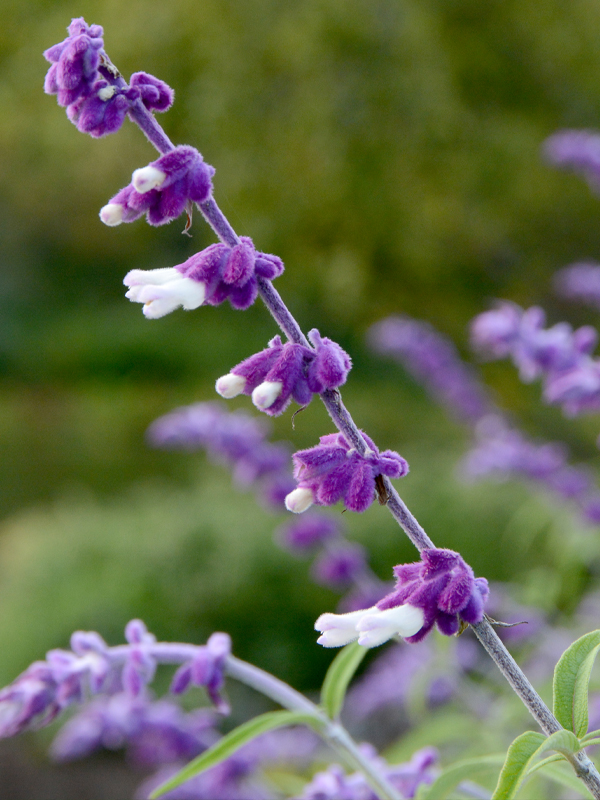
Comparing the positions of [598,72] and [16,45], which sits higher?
[16,45]

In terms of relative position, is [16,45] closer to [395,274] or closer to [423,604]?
[395,274]

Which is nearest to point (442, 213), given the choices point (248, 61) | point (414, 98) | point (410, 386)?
point (414, 98)

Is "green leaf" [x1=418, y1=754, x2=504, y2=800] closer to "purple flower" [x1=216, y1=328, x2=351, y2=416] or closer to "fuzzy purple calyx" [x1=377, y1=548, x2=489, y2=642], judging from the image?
"fuzzy purple calyx" [x1=377, y1=548, x2=489, y2=642]

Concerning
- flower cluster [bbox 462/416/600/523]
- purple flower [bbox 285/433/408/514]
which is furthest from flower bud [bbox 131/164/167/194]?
Answer: flower cluster [bbox 462/416/600/523]

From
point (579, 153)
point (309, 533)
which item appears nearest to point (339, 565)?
point (309, 533)

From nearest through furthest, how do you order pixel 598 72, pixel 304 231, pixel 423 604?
pixel 423 604
pixel 598 72
pixel 304 231
